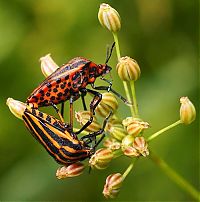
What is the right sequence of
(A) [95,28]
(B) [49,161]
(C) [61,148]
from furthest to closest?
(A) [95,28]
(B) [49,161]
(C) [61,148]

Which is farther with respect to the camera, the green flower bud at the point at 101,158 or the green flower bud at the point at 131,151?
the green flower bud at the point at 101,158

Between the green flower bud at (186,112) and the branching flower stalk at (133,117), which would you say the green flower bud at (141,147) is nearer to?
the branching flower stalk at (133,117)

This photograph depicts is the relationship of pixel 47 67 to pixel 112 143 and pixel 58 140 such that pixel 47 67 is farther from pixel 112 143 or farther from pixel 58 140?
pixel 112 143

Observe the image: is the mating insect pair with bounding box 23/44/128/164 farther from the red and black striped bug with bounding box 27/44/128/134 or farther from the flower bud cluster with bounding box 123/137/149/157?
the flower bud cluster with bounding box 123/137/149/157

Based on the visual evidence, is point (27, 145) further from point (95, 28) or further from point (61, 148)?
A: point (61, 148)

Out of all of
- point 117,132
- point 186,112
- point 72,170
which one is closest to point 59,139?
point 72,170

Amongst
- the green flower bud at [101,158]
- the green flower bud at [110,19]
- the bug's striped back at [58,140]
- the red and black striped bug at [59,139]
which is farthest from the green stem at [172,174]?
the green flower bud at [110,19]

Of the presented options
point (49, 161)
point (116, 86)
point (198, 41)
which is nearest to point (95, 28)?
point (116, 86)
